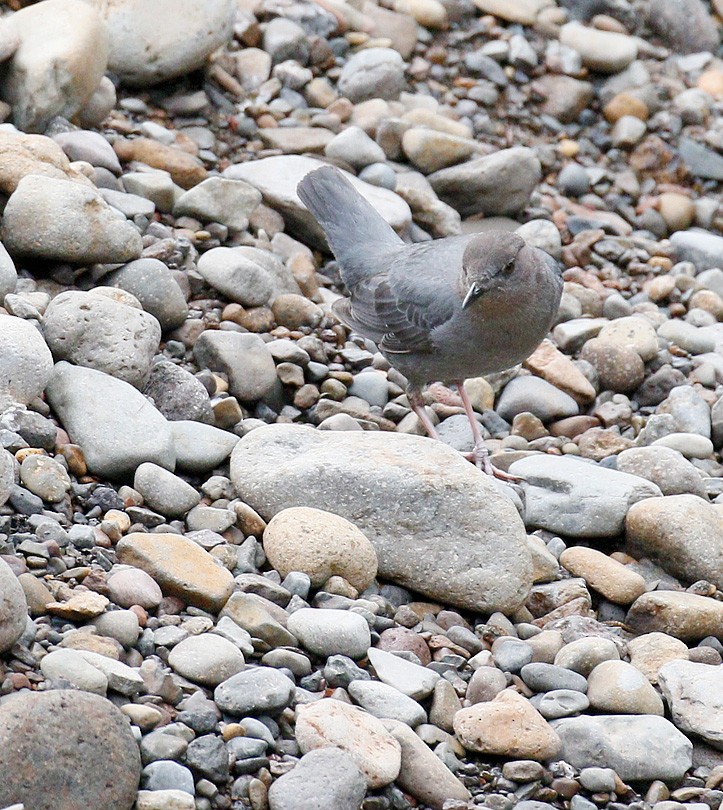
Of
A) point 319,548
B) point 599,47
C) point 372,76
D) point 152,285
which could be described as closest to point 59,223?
point 152,285

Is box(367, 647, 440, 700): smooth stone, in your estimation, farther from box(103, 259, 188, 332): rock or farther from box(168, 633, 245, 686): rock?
box(103, 259, 188, 332): rock

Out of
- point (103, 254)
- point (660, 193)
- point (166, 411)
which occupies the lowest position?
point (660, 193)

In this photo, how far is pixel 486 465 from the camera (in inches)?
214

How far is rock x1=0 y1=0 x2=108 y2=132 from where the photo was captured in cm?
630

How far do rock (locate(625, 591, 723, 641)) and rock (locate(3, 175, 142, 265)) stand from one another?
2.69 meters

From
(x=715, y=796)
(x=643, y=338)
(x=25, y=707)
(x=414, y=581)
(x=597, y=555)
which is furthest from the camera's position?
(x=643, y=338)

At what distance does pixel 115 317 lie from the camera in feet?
16.0

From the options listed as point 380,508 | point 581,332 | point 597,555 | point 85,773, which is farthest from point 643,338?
point 85,773

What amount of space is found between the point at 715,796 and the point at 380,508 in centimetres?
149

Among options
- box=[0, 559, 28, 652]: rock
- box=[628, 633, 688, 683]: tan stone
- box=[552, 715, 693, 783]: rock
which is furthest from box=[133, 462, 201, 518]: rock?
box=[628, 633, 688, 683]: tan stone

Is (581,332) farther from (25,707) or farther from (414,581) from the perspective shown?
(25,707)

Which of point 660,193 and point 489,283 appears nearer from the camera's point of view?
point 489,283

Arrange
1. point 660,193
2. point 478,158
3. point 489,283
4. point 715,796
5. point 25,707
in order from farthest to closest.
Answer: point 660,193 → point 478,158 → point 489,283 → point 715,796 → point 25,707

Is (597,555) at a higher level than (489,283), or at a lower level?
lower
